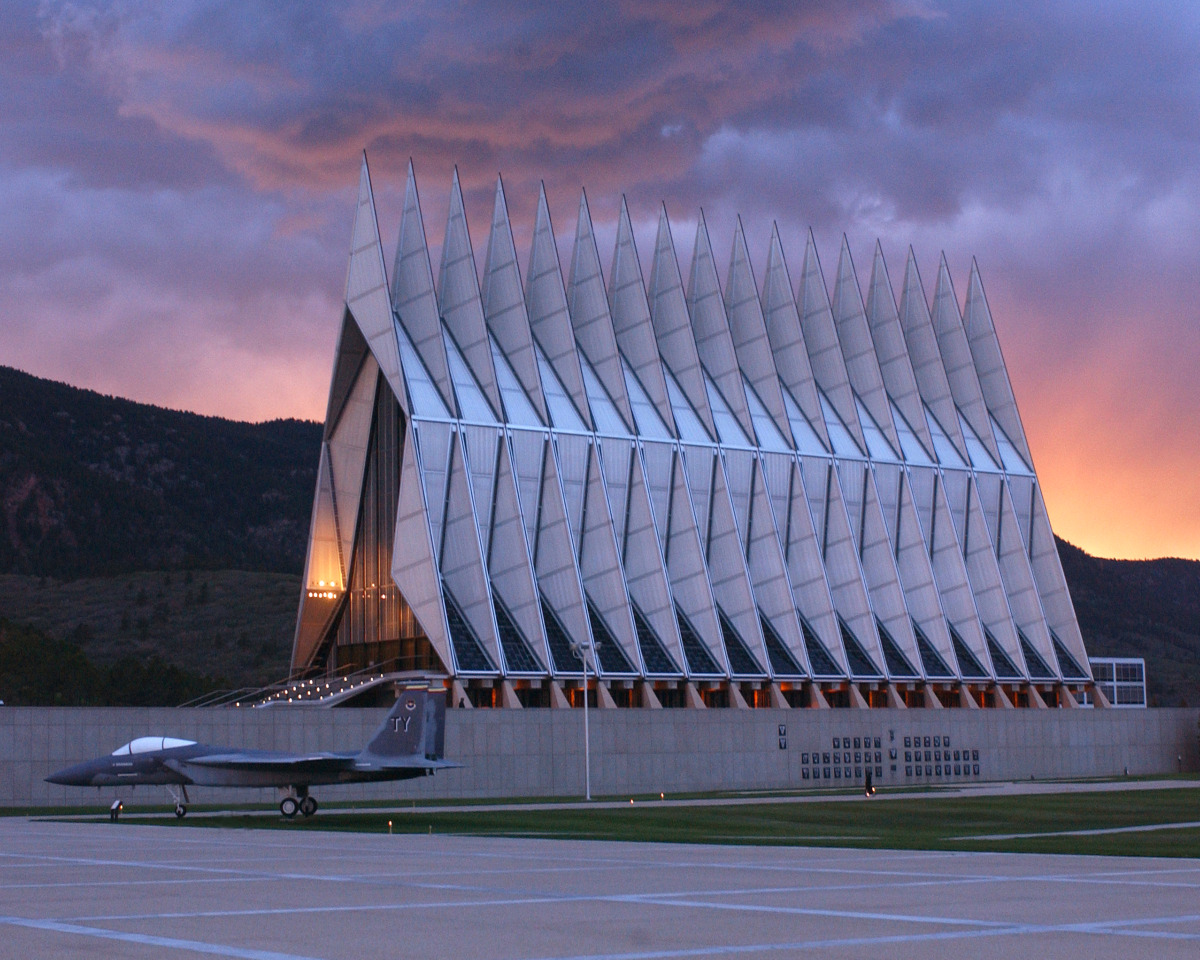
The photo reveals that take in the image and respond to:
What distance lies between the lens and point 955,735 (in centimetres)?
7031

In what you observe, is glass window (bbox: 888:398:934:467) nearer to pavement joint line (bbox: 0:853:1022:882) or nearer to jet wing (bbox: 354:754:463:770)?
jet wing (bbox: 354:754:463:770)

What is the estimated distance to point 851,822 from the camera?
117 ft

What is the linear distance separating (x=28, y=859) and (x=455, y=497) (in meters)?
39.9

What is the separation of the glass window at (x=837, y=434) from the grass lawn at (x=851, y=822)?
33.1 m

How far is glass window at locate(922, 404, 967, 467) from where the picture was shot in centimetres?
8294

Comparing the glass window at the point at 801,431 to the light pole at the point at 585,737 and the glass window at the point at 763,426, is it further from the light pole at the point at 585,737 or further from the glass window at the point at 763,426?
the light pole at the point at 585,737

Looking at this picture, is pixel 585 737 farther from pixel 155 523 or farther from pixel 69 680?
pixel 155 523

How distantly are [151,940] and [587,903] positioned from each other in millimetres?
5054

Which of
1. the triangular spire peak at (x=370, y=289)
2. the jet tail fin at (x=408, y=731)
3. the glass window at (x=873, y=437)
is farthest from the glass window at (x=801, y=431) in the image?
the jet tail fin at (x=408, y=731)

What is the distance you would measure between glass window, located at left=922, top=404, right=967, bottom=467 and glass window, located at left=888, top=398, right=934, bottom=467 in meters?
0.95

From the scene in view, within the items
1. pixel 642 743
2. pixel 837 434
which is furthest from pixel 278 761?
pixel 837 434

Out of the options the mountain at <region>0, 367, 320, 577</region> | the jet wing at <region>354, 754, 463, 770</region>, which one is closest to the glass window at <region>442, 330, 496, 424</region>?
the jet wing at <region>354, 754, 463, 770</region>

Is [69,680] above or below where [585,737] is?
above

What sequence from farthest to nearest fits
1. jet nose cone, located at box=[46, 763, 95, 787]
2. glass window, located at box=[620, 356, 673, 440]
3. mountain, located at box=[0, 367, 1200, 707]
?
mountain, located at box=[0, 367, 1200, 707] < glass window, located at box=[620, 356, 673, 440] < jet nose cone, located at box=[46, 763, 95, 787]
